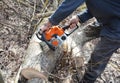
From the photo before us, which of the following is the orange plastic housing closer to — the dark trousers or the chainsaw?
the chainsaw

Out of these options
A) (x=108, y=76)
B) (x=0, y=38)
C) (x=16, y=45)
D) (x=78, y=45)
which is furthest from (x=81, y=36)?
(x=0, y=38)

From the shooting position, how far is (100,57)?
127 inches

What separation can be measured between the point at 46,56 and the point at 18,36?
105cm

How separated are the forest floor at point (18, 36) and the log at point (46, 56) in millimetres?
350

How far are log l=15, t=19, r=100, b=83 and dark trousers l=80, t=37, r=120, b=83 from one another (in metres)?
0.22

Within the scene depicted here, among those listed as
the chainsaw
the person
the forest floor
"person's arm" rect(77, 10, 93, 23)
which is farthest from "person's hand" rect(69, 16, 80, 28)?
the forest floor

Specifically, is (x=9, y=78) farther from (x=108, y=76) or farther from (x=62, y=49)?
(x=108, y=76)

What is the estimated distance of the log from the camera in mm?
3145

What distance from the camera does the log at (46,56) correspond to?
10.3 feet

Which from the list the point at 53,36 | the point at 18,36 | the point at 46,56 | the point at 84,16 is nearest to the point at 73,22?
the point at 84,16

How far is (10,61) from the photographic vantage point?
3752 millimetres

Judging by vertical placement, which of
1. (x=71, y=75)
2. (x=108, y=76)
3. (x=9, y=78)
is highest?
(x=9, y=78)

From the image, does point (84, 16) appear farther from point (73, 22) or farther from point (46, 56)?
point (46, 56)

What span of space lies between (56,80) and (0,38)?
1164 millimetres
